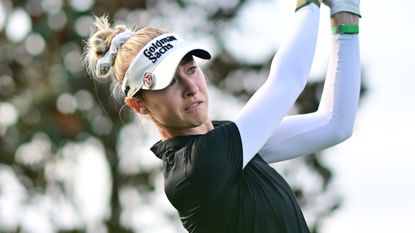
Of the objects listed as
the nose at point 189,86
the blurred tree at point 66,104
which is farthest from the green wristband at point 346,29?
the blurred tree at point 66,104

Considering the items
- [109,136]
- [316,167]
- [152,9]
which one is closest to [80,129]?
[109,136]

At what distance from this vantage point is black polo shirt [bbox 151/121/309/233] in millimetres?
4336

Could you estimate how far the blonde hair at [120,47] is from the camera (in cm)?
467

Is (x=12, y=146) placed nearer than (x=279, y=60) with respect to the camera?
No

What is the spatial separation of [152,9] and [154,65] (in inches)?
510

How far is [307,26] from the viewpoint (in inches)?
177

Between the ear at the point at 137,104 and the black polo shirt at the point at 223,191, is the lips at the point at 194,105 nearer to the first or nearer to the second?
the black polo shirt at the point at 223,191

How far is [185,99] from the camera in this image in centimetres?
439

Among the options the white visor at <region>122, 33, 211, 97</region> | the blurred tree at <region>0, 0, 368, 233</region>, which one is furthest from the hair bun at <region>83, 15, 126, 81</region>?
the blurred tree at <region>0, 0, 368, 233</region>

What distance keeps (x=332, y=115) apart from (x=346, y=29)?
32 centimetres

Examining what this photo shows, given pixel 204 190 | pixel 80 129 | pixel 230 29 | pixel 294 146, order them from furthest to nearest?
1. pixel 230 29
2. pixel 80 129
3. pixel 294 146
4. pixel 204 190

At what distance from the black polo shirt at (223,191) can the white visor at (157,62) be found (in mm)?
223

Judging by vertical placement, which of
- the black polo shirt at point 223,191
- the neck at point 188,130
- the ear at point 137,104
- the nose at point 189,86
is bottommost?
the black polo shirt at point 223,191

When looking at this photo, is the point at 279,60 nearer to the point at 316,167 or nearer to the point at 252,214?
the point at 252,214
